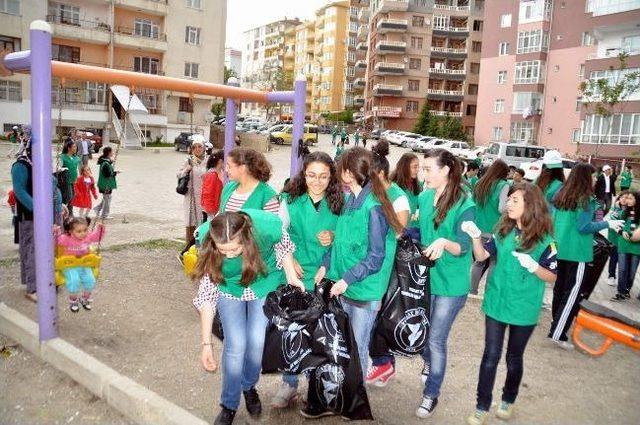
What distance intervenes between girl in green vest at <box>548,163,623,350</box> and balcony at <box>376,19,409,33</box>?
63.0 m

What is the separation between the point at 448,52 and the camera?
212ft

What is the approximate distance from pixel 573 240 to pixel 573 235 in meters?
0.05

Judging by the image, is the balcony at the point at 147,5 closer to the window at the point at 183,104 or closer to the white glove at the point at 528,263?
the window at the point at 183,104

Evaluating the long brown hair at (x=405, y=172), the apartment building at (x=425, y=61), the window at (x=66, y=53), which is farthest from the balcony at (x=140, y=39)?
the long brown hair at (x=405, y=172)

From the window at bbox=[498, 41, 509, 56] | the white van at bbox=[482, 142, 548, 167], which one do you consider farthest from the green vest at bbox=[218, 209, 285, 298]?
the window at bbox=[498, 41, 509, 56]

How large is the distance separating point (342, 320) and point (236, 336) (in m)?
0.72

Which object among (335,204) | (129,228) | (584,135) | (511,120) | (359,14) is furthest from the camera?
(359,14)

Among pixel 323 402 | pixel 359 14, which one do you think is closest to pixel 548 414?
pixel 323 402

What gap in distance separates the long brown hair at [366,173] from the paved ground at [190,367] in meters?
1.61

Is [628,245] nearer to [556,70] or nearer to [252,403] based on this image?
[252,403]

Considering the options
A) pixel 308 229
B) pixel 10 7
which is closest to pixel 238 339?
pixel 308 229

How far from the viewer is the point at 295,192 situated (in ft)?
12.6

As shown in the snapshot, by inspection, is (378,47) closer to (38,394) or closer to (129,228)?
(129,228)

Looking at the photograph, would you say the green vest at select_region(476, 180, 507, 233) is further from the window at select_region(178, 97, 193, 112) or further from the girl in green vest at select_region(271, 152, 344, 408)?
the window at select_region(178, 97, 193, 112)
